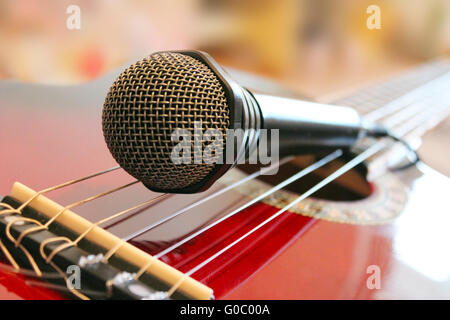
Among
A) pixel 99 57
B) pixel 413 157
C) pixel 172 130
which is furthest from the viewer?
pixel 99 57

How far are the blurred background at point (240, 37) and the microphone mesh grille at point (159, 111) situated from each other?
1.10 meters

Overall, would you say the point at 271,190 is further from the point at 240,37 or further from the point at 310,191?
the point at 240,37

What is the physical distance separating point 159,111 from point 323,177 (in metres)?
0.48

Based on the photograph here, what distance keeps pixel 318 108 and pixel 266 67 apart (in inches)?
67.6

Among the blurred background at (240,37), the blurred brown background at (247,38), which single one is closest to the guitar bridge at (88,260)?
the blurred brown background at (247,38)

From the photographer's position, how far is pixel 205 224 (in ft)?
2.02

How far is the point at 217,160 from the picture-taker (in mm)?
515

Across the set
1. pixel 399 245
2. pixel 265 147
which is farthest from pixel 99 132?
pixel 399 245

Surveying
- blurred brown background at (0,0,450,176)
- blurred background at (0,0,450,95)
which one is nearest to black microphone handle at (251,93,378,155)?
blurred brown background at (0,0,450,176)

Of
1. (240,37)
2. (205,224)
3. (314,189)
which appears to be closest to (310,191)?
(314,189)

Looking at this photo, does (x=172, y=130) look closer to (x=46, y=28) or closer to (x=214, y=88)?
(x=214, y=88)

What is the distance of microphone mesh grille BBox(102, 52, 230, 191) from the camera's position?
465 millimetres

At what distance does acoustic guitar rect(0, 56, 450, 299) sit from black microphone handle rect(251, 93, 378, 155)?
0.07 meters

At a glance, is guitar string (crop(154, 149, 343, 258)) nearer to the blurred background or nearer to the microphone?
the microphone
